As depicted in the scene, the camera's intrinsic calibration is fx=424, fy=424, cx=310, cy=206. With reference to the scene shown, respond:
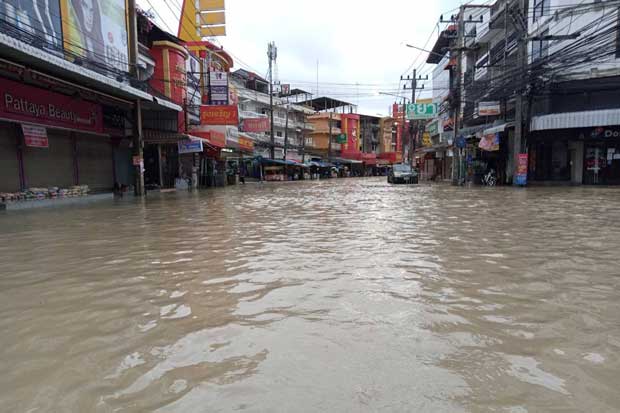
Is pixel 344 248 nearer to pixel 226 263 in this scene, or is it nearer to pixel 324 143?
pixel 226 263

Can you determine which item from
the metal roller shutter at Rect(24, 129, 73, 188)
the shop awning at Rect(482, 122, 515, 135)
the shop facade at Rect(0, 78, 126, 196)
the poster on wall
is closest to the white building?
the shop facade at Rect(0, 78, 126, 196)

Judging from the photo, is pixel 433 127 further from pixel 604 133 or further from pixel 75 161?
pixel 75 161

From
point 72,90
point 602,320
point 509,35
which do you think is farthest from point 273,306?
point 509,35

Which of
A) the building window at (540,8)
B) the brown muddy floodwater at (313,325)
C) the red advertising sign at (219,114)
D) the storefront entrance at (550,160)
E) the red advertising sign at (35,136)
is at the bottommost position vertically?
the brown muddy floodwater at (313,325)

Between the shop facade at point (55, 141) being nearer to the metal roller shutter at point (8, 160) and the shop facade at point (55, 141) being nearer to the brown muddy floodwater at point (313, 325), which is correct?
the metal roller shutter at point (8, 160)

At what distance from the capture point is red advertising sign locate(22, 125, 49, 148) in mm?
13836

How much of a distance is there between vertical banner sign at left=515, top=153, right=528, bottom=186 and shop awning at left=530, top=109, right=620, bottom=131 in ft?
5.49

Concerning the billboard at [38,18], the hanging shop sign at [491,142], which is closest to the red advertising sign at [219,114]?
the billboard at [38,18]

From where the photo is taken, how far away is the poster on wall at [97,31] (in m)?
14.5

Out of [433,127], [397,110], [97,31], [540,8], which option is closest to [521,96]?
[540,8]

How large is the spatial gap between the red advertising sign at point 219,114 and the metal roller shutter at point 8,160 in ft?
34.7

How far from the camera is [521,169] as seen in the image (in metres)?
22.4

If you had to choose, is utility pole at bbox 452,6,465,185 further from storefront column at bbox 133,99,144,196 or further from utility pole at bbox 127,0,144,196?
storefront column at bbox 133,99,144,196

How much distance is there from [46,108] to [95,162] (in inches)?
157
